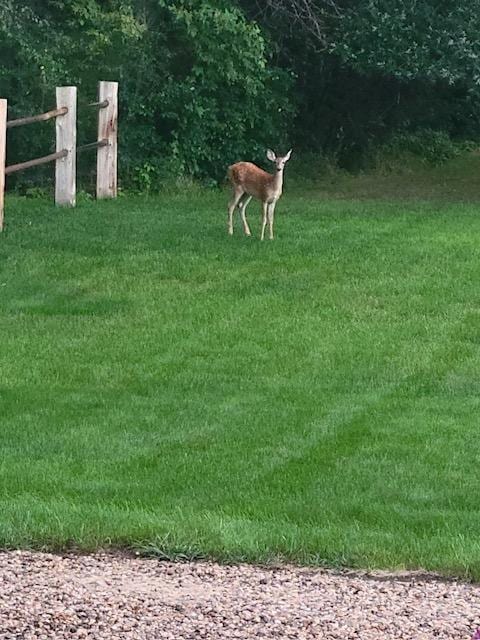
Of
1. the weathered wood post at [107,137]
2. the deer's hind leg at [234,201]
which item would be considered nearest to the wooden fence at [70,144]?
the weathered wood post at [107,137]

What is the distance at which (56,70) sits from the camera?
22.7 meters

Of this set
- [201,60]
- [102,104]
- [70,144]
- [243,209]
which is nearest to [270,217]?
[243,209]

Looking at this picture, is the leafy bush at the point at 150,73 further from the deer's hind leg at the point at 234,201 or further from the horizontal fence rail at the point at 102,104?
the deer's hind leg at the point at 234,201

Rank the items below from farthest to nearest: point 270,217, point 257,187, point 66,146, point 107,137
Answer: point 107,137
point 66,146
point 257,187
point 270,217

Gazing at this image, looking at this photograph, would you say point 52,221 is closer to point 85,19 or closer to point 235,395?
point 85,19

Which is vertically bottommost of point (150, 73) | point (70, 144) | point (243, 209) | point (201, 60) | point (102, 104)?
point (243, 209)

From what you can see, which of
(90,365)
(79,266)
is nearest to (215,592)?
(90,365)

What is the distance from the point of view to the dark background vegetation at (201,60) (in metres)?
23.1

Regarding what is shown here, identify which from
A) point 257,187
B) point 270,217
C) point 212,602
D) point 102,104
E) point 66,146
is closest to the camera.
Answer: point 212,602

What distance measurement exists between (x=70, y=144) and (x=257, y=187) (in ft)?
14.3

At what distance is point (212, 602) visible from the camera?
5320 millimetres

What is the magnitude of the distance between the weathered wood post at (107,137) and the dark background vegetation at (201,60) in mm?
864

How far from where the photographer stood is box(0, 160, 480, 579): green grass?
22.4ft

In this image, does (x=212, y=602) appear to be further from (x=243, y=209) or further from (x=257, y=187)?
(x=243, y=209)
